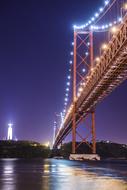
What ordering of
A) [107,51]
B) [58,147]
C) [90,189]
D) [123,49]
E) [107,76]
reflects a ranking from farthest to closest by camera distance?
[58,147], [107,76], [107,51], [123,49], [90,189]

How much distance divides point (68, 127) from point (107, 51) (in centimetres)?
3524

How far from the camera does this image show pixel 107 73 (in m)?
37.6

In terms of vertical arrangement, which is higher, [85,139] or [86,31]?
[86,31]

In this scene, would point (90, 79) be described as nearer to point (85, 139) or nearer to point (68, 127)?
point (85, 139)

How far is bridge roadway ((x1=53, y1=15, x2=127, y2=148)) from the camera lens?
3092 centimetres

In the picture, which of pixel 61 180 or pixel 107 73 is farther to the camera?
pixel 107 73

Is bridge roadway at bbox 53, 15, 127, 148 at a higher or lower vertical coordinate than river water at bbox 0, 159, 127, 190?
higher

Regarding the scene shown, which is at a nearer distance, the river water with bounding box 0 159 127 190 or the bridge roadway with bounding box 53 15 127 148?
the river water with bounding box 0 159 127 190

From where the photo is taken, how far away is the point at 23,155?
106 metres

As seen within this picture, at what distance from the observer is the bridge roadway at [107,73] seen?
30.9 m

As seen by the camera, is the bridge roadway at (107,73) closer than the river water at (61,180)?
No

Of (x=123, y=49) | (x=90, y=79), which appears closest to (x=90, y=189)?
(x=123, y=49)

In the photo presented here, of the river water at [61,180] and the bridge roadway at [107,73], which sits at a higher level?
the bridge roadway at [107,73]

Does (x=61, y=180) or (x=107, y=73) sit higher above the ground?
(x=107, y=73)
